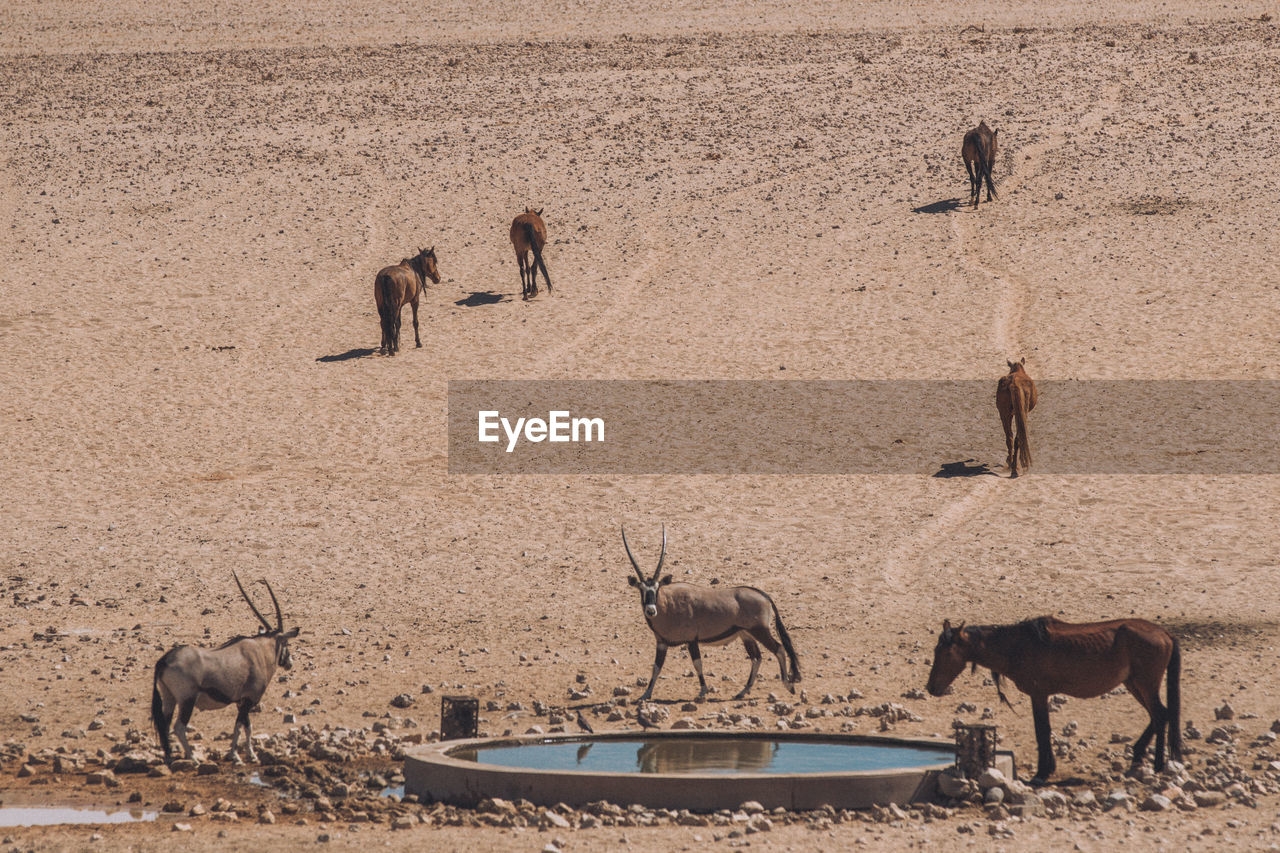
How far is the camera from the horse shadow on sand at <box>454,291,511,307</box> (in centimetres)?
2922

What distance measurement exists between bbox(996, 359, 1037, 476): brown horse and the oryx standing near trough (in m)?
11.1

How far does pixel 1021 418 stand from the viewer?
20.3 m

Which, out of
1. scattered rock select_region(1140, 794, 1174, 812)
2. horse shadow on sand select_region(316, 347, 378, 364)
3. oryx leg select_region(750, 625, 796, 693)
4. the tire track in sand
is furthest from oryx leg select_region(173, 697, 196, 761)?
horse shadow on sand select_region(316, 347, 378, 364)

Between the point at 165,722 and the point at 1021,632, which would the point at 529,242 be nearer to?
the point at 165,722

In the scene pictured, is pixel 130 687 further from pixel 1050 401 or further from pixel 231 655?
pixel 1050 401

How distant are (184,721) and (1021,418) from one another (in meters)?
12.1

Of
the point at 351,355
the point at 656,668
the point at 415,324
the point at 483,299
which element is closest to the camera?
the point at 656,668

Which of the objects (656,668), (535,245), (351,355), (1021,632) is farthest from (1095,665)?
(535,245)

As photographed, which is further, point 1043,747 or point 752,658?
point 752,658

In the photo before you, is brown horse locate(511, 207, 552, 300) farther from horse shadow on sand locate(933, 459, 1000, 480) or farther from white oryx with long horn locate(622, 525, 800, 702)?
white oryx with long horn locate(622, 525, 800, 702)

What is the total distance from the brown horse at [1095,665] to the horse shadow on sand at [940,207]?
23.3 meters

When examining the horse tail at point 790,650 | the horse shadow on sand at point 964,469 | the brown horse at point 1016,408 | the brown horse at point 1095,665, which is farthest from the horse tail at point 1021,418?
the brown horse at point 1095,665

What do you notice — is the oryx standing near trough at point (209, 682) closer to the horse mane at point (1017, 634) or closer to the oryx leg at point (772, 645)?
the oryx leg at point (772, 645)

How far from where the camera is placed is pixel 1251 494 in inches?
767
